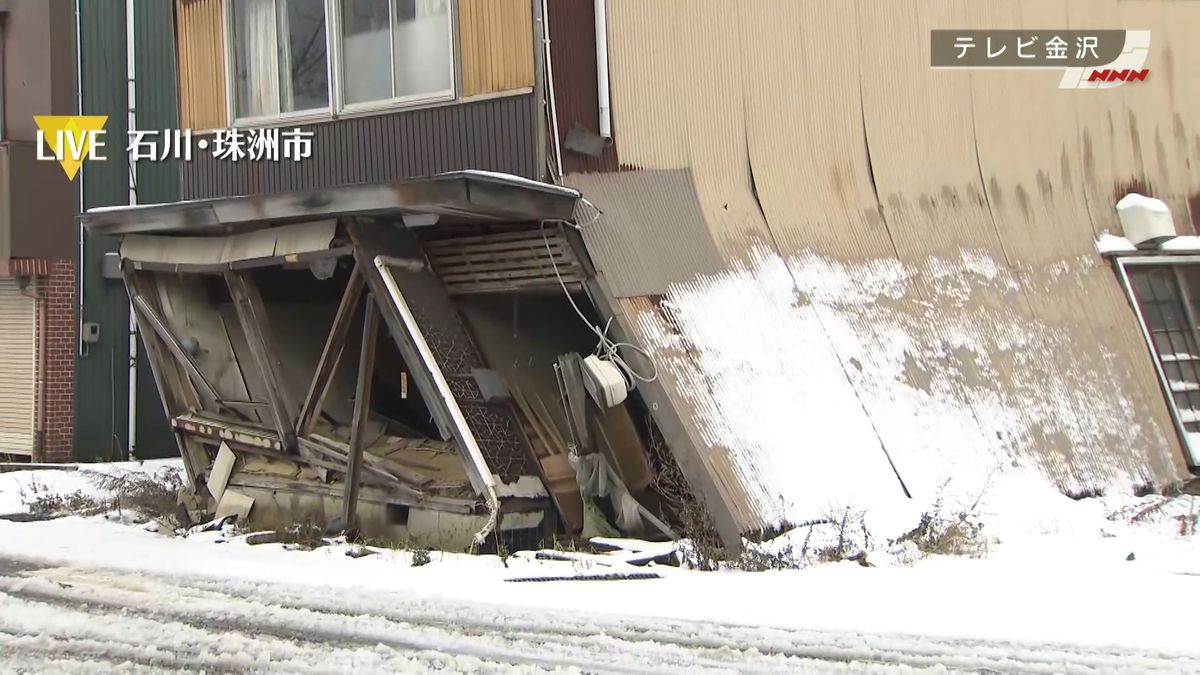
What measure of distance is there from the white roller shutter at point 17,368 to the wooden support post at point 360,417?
7454mm

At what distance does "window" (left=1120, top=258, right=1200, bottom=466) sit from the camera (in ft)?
36.7

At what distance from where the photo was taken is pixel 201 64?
1009cm

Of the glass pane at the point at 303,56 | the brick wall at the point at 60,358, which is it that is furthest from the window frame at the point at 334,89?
the brick wall at the point at 60,358

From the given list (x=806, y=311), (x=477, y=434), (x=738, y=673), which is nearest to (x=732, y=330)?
(x=806, y=311)

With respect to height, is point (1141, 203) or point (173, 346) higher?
point (1141, 203)

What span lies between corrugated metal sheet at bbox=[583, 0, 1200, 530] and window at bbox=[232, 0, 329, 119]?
2.77m

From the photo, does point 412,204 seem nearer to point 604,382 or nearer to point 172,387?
point 604,382

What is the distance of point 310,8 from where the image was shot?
957 cm

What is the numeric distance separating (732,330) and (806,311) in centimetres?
96

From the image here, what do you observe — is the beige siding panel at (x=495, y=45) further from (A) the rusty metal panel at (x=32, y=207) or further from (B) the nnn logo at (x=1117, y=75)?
(A) the rusty metal panel at (x=32, y=207)

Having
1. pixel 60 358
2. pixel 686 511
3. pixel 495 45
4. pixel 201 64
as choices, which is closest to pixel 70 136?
pixel 60 358

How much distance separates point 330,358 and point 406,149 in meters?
1.89

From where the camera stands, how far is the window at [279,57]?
A: 9.51m

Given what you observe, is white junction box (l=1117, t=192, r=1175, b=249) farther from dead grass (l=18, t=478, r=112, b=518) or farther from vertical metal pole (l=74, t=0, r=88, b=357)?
vertical metal pole (l=74, t=0, r=88, b=357)
